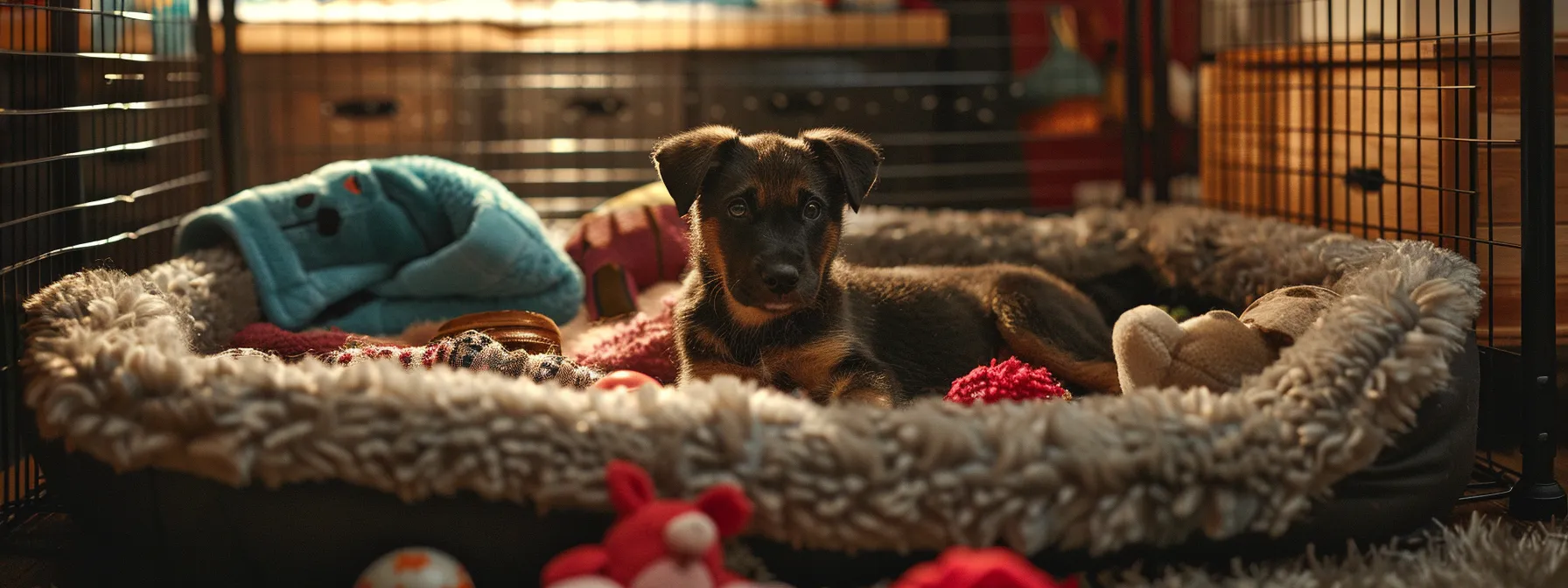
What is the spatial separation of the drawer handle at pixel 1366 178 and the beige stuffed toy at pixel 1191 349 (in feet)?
2.59

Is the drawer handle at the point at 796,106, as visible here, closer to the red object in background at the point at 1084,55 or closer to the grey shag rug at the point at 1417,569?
the red object in background at the point at 1084,55

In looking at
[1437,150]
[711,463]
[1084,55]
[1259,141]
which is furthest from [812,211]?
[1084,55]

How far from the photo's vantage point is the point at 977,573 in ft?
4.18

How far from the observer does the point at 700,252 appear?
2301 mm

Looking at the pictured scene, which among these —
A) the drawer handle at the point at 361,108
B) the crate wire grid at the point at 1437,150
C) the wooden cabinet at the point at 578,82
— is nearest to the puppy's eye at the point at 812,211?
the crate wire grid at the point at 1437,150

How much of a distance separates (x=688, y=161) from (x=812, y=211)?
23 centimetres

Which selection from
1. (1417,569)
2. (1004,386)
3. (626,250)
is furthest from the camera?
(626,250)

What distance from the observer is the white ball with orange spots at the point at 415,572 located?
1411mm

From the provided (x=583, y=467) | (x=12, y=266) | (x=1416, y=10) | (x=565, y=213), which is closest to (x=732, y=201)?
(x=583, y=467)

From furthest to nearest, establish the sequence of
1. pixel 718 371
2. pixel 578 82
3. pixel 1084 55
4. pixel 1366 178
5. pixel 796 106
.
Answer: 1. pixel 1084 55
2. pixel 796 106
3. pixel 578 82
4. pixel 1366 178
5. pixel 718 371

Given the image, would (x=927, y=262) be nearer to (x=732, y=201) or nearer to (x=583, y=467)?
(x=732, y=201)

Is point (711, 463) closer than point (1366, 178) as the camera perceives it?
Yes

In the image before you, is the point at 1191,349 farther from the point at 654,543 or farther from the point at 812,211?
the point at 654,543

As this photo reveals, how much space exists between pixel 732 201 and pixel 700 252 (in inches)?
7.5
